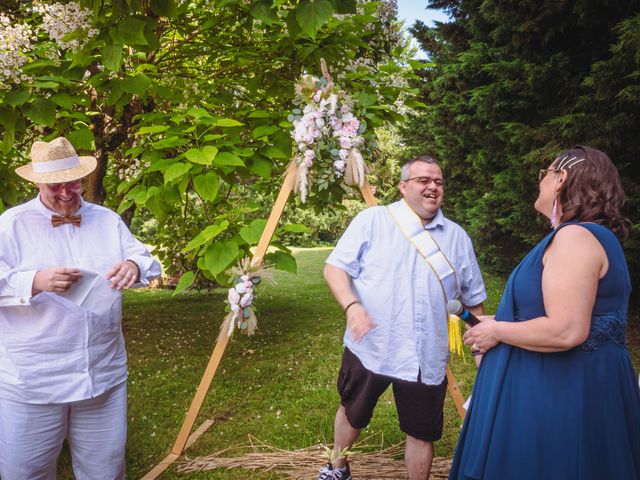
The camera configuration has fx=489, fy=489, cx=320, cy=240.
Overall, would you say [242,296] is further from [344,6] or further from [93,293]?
[344,6]

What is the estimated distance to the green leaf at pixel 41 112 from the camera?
295 cm

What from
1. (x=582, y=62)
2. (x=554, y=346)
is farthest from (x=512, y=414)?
(x=582, y=62)

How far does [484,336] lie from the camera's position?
191cm

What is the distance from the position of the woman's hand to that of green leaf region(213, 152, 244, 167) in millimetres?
1811

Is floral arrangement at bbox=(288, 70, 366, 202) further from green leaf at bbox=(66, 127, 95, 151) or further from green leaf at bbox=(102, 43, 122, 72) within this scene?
green leaf at bbox=(66, 127, 95, 151)

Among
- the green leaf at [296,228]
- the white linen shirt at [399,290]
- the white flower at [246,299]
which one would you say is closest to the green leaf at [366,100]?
the green leaf at [296,228]

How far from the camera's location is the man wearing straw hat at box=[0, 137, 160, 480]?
7.07 ft

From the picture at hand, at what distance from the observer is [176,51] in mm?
5301

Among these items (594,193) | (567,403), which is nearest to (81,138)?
(594,193)

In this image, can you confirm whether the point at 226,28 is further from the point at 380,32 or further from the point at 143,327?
the point at 143,327

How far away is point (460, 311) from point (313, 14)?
4.39 feet

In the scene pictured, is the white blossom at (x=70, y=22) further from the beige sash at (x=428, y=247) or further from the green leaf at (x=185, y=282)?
the beige sash at (x=428, y=247)

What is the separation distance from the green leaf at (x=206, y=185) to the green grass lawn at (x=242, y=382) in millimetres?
1935

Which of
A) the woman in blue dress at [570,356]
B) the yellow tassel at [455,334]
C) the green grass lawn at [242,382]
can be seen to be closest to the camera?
the woman in blue dress at [570,356]
